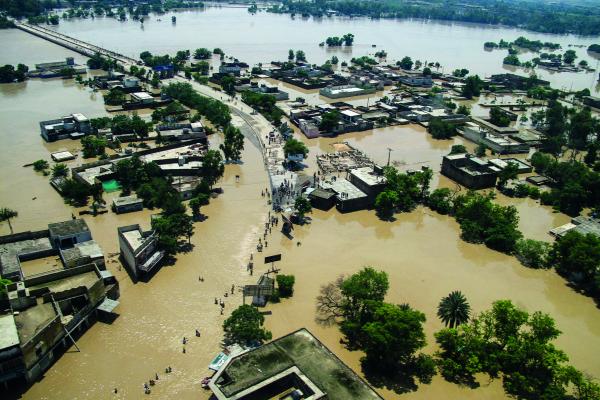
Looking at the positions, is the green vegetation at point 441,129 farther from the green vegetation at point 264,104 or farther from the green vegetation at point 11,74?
the green vegetation at point 11,74

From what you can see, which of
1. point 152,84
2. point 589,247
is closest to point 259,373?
point 589,247

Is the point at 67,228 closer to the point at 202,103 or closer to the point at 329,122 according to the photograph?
the point at 202,103

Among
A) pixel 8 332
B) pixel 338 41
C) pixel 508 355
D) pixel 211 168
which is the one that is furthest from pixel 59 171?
pixel 338 41

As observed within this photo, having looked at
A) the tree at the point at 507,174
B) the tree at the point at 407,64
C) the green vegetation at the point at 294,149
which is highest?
the tree at the point at 407,64

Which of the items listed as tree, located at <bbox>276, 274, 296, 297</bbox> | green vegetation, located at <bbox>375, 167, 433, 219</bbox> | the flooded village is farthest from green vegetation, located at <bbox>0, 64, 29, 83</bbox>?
tree, located at <bbox>276, 274, 296, 297</bbox>

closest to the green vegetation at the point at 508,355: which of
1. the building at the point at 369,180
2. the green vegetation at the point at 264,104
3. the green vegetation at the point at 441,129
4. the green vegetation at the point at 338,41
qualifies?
the building at the point at 369,180

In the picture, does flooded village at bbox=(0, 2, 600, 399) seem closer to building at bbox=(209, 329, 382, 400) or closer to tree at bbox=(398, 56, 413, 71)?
building at bbox=(209, 329, 382, 400)

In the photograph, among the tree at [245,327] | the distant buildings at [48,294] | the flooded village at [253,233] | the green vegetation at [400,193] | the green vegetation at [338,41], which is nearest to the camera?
the distant buildings at [48,294]

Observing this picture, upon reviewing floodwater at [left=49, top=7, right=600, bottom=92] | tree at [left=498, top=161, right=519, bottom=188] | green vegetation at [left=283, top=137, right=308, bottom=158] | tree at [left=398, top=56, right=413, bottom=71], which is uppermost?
floodwater at [left=49, top=7, right=600, bottom=92]
